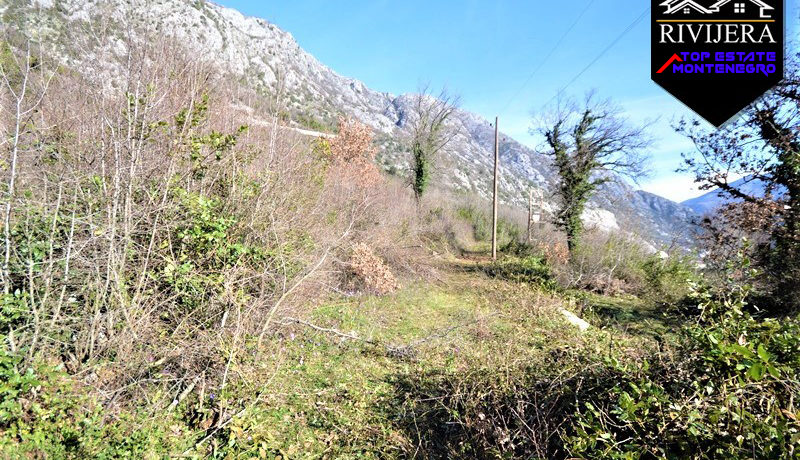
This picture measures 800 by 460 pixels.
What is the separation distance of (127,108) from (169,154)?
626mm

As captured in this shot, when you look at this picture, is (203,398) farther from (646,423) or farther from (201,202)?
(646,423)

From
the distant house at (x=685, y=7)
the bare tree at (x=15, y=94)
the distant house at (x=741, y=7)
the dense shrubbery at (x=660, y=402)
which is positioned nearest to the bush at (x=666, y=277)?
the distant house at (x=741, y=7)

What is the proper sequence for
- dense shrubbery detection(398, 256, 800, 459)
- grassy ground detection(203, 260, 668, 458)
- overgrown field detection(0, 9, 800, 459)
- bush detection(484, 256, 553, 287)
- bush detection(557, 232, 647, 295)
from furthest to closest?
1. bush detection(484, 256, 553, 287)
2. bush detection(557, 232, 647, 295)
3. grassy ground detection(203, 260, 668, 458)
4. overgrown field detection(0, 9, 800, 459)
5. dense shrubbery detection(398, 256, 800, 459)

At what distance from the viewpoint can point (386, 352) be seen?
5.66 m

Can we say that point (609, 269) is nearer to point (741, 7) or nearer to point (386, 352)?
point (741, 7)

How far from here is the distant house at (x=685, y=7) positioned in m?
4.44

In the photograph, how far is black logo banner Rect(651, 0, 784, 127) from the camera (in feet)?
14.4

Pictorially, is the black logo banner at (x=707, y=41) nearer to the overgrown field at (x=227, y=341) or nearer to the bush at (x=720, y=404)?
the overgrown field at (x=227, y=341)

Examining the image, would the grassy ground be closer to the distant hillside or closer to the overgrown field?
the overgrown field

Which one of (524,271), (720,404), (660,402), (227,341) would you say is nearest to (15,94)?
(227,341)

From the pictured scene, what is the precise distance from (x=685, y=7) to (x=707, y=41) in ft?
1.94

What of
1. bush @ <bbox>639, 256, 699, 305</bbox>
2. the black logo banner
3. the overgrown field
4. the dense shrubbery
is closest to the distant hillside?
the overgrown field

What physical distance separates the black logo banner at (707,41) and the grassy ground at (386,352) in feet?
12.6

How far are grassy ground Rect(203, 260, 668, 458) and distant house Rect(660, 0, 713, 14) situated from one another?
4666 mm
